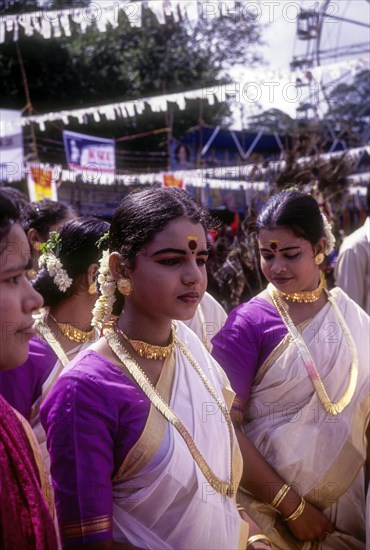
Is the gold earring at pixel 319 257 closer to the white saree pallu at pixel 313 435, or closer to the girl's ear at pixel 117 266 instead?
the white saree pallu at pixel 313 435

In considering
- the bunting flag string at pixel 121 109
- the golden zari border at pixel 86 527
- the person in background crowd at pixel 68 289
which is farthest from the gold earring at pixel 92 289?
the bunting flag string at pixel 121 109

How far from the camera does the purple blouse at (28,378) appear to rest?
2436 mm

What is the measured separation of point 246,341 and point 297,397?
323mm

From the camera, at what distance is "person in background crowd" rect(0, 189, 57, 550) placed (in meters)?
1.49

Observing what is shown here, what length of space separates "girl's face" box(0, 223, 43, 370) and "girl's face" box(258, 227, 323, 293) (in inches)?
60.7

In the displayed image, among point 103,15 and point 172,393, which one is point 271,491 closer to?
point 172,393

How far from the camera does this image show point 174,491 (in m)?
1.79

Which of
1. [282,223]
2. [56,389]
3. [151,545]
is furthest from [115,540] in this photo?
[282,223]

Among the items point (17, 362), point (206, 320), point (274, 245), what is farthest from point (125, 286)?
point (206, 320)

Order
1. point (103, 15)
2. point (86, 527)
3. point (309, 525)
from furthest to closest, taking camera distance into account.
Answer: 1. point (103, 15)
2. point (309, 525)
3. point (86, 527)

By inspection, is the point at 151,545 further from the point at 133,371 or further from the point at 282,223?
the point at 282,223

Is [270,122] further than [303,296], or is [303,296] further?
[270,122]

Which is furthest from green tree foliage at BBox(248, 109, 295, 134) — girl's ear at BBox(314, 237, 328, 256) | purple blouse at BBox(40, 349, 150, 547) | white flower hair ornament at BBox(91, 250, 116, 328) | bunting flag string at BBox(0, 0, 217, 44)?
purple blouse at BBox(40, 349, 150, 547)

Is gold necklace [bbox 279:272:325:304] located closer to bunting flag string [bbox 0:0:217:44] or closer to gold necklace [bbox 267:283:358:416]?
Answer: gold necklace [bbox 267:283:358:416]
